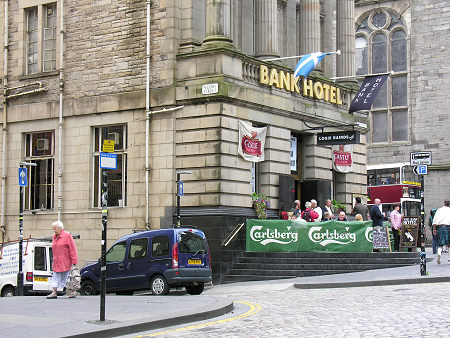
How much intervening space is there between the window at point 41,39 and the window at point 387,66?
26.7m

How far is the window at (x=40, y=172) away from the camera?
31938mm

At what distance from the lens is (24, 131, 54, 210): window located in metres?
31.9

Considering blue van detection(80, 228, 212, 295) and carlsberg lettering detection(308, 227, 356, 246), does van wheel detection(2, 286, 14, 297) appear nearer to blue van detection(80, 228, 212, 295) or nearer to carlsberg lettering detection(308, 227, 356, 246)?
blue van detection(80, 228, 212, 295)

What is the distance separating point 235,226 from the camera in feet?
91.5

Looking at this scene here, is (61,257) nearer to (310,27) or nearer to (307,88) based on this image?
(307,88)

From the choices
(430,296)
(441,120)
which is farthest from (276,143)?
(441,120)

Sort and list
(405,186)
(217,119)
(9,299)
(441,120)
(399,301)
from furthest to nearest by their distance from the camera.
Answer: (441,120) → (405,186) → (217,119) → (9,299) → (399,301)

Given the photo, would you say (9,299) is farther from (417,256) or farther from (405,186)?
(405,186)

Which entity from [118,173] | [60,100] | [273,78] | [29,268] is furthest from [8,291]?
[273,78]

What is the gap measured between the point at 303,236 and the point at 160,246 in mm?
6404

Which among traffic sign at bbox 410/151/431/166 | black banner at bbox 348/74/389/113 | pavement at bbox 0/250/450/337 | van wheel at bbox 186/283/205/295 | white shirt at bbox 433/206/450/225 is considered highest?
black banner at bbox 348/74/389/113

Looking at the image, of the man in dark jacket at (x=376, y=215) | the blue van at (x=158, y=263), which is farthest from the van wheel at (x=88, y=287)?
the man in dark jacket at (x=376, y=215)

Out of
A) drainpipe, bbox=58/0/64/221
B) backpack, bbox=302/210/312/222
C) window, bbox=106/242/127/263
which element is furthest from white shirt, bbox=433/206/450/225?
drainpipe, bbox=58/0/64/221

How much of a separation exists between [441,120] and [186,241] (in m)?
31.6
